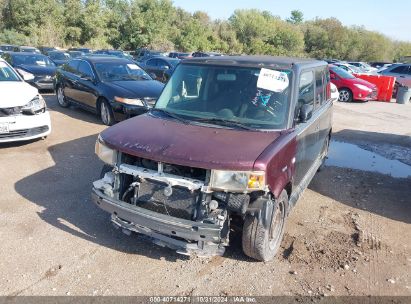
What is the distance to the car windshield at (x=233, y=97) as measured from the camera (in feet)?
13.4

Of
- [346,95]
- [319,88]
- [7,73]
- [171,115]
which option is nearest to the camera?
[171,115]

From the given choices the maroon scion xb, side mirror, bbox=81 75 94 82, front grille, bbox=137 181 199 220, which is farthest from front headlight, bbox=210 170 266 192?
side mirror, bbox=81 75 94 82

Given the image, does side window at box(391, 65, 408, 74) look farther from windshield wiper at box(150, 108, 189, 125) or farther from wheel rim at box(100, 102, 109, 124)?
windshield wiper at box(150, 108, 189, 125)

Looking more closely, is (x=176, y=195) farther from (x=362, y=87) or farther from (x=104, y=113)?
(x=362, y=87)

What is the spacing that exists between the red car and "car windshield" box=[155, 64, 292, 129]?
46.1 ft

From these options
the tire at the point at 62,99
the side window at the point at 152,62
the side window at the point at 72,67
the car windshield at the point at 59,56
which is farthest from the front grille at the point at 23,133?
the car windshield at the point at 59,56

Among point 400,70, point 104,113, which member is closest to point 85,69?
point 104,113

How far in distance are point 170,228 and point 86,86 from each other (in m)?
7.42

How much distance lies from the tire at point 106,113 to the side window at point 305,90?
5.46 metres

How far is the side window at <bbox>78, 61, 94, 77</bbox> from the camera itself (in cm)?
982

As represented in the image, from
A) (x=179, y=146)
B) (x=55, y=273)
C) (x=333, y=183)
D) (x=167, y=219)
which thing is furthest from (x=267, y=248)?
(x=333, y=183)

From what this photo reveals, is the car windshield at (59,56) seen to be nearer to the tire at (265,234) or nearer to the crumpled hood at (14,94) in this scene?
the crumpled hood at (14,94)

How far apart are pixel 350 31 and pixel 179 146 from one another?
79.3 m

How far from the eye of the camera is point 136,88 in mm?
9188
